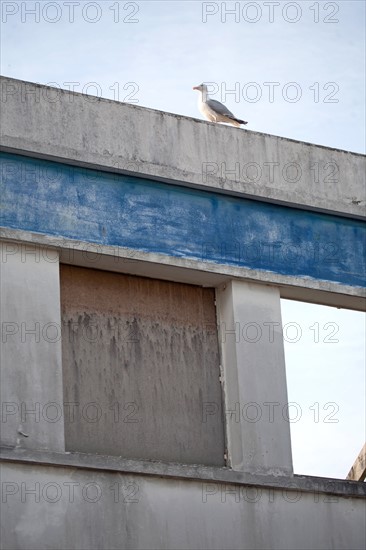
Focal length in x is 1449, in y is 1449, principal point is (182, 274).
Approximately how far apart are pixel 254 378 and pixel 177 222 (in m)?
1.63

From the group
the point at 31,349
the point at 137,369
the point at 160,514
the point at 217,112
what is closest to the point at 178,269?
the point at 137,369

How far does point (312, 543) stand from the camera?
12906 millimetres

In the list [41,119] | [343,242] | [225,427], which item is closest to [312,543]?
[225,427]

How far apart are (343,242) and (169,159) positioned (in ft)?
6.81

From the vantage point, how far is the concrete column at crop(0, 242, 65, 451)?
39.7ft

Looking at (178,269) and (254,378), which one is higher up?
(178,269)

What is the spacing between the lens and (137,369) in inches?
518

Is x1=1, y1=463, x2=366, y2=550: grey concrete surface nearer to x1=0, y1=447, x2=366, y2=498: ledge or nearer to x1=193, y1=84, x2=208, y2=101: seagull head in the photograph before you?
x1=0, y1=447, x2=366, y2=498: ledge

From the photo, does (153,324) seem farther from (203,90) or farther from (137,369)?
(203,90)

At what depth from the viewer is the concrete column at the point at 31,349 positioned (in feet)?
39.7

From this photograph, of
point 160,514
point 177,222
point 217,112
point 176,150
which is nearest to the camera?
point 160,514

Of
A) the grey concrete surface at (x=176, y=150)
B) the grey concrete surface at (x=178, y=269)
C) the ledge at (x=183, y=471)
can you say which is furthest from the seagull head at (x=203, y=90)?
the ledge at (x=183, y=471)

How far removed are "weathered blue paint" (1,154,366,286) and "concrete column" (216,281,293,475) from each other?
0.37 m

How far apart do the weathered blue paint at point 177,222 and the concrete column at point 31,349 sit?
0.36 metres
